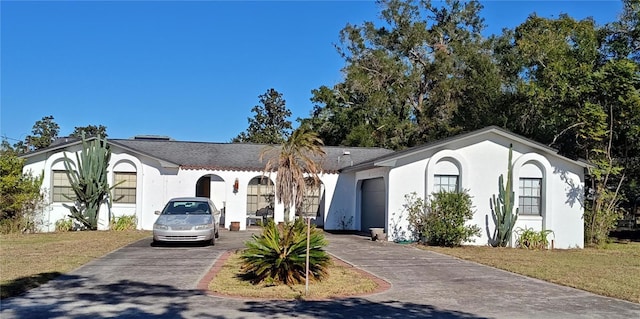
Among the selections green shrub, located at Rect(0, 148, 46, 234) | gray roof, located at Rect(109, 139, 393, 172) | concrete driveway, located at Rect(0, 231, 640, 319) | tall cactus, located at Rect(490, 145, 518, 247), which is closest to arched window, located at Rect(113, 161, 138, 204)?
gray roof, located at Rect(109, 139, 393, 172)

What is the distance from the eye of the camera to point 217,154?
25969 mm

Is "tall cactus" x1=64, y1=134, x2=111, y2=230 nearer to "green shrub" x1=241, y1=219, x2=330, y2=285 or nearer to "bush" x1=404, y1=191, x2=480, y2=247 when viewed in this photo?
"bush" x1=404, y1=191, x2=480, y2=247

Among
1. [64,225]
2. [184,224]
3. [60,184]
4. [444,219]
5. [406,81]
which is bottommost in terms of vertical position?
[64,225]

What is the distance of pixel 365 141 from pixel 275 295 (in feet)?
94.1

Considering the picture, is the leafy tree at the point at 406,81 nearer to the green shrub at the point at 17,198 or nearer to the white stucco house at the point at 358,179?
the white stucco house at the point at 358,179

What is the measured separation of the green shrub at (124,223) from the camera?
22641 millimetres

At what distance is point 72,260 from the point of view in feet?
43.6

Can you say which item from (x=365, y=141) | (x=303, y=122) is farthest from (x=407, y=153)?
(x=303, y=122)

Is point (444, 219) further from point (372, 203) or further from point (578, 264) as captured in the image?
point (372, 203)

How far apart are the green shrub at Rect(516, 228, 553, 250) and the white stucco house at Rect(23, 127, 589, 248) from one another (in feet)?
1.23

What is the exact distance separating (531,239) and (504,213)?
4.58ft

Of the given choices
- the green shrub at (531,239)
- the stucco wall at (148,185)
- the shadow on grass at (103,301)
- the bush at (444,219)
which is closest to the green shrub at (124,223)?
the stucco wall at (148,185)

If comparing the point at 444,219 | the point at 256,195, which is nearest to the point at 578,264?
the point at 444,219

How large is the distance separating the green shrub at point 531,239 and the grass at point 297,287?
978cm
